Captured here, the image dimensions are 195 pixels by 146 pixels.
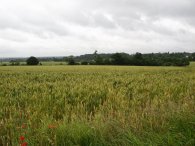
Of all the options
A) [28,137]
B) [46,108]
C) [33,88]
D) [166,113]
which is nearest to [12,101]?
[46,108]

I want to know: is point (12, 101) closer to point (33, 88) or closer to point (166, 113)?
point (33, 88)

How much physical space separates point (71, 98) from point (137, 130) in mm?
5713

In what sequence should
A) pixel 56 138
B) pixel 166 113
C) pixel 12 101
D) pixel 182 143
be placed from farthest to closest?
pixel 12 101 → pixel 166 113 → pixel 56 138 → pixel 182 143

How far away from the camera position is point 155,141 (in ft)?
14.4

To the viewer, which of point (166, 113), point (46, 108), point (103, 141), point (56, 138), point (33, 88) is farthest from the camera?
point (33, 88)

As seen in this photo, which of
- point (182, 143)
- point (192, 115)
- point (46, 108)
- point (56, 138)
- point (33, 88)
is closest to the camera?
point (182, 143)

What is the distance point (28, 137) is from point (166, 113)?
8.98ft

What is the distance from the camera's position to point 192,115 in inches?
208

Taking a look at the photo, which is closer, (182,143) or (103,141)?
(182,143)

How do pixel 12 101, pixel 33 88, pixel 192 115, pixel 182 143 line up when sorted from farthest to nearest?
pixel 33 88 < pixel 12 101 < pixel 192 115 < pixel 182 143

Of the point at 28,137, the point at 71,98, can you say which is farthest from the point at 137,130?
the point at 71,98

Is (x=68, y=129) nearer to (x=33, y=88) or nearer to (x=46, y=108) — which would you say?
(x=46, y=108)

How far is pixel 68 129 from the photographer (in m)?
5.20

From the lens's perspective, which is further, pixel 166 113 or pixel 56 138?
pixel 166 113
